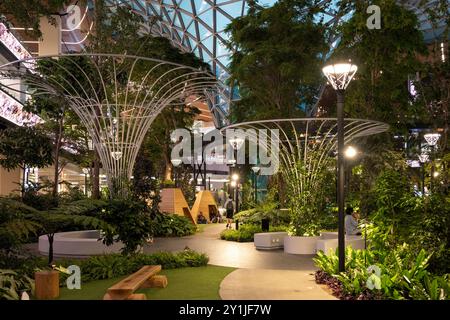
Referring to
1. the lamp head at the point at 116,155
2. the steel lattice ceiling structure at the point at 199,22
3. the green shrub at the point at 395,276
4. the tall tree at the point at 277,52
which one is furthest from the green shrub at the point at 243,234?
the steel lattice ceiling structure at the point at 199,22

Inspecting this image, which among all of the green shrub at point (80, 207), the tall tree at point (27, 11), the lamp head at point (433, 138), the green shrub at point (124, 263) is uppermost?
the tall tree at point (27, 11)

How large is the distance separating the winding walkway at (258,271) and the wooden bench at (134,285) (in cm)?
116

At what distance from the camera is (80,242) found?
541 inches

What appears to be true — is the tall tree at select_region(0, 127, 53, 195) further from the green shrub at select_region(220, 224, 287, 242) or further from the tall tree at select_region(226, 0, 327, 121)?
the tall tree at select_region(226, 0, 327, 121)

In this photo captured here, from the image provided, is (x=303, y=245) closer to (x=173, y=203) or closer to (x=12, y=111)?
(x=173, y=203)

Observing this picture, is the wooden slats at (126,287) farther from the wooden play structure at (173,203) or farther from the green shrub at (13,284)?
the wooden play structure at (173,203)

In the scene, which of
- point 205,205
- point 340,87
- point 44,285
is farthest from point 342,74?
point 205,205

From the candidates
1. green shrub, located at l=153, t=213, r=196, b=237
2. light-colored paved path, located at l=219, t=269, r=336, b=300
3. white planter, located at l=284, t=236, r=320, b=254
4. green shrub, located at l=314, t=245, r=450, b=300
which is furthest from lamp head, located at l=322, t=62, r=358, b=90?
green shrub, located at l=153, t=213, r=196, b=237

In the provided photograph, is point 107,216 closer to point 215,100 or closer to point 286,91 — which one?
point 286,91

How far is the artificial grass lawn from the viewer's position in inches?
341

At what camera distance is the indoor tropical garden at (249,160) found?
8.96 m

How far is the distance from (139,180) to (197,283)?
7080 mm

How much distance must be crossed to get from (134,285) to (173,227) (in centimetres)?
1353
